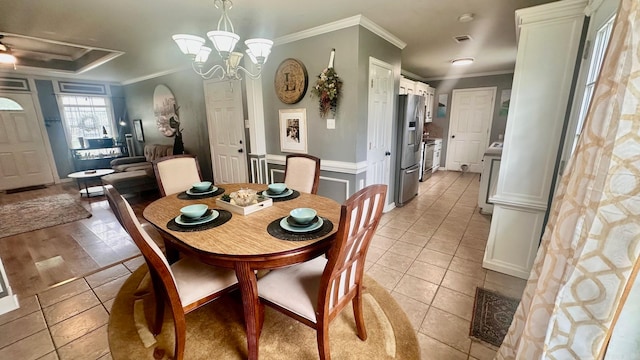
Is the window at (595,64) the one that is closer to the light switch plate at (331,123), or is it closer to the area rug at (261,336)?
the area rug at (261,336)

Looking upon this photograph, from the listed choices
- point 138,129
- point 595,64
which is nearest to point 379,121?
point 595,64

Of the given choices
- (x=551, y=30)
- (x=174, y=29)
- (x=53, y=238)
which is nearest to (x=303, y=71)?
(x=174, y=29)

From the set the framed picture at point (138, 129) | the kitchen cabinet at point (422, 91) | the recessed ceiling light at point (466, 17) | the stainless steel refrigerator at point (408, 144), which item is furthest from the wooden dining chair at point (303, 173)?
the framed picture at point (138, 129)

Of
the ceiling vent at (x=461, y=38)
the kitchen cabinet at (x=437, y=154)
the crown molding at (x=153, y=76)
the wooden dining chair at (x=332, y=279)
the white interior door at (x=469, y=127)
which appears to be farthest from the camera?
the kitchen cabinet at (x=437, y=154)

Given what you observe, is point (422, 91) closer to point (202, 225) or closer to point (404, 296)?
point (404, 296)

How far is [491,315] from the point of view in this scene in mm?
1780

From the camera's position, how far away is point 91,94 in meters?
6.22

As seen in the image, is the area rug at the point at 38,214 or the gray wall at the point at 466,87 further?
the gray wall at the point at 466,87

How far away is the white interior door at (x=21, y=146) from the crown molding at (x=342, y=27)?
585 centimetres

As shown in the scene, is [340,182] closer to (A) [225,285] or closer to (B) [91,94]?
(A) [225,285]

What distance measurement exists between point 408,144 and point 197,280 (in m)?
3.31

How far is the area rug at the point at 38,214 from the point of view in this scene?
3332 mm

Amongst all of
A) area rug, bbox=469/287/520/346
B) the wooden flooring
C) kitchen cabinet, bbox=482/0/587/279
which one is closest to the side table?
the wooden flooring

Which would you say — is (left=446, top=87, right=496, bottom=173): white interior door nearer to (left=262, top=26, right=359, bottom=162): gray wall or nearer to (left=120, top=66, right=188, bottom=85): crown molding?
(left=262, top=26, right=359, bottom=162): gray wall
